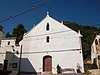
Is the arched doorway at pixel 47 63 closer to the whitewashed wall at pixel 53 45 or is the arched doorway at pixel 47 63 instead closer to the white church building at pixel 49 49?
the white church building at pixel 49 49

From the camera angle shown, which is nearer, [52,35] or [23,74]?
[23,74]

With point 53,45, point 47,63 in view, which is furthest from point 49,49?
point 47,63

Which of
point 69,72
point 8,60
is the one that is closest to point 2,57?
point 8,60

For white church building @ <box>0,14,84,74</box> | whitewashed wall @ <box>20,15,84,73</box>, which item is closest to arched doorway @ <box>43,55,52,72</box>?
white church building @ <box>0,14,84,74</box>

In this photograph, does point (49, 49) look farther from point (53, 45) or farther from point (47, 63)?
point (47, 63)

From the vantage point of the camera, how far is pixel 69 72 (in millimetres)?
21359

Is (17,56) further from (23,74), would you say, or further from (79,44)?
(79,44)

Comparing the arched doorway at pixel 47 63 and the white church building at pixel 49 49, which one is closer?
the white church building at pixel 49 49

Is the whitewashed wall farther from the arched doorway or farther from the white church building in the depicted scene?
the arched doorway

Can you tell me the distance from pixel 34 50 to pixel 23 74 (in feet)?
15.5

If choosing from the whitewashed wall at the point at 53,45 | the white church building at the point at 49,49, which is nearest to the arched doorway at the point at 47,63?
the white church building at the point at 49,49

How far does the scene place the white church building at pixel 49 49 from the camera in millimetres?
22141

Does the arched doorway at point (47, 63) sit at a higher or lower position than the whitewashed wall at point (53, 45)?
lower

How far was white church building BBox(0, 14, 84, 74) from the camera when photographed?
2214 centimetres
